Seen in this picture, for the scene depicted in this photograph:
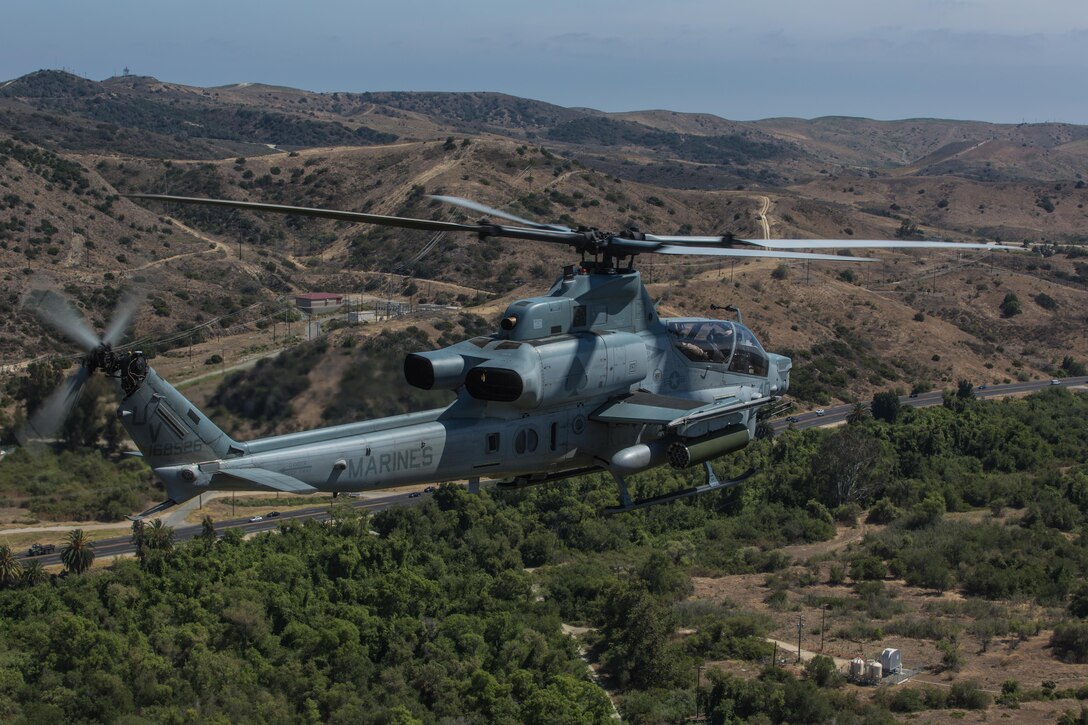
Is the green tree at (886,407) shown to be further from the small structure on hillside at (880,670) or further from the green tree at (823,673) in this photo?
the green tree at (823,673)

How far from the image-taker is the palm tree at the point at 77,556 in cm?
5522

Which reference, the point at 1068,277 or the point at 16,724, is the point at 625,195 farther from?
the point at 16,724

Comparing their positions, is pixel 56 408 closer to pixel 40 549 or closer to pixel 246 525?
pixel 40 549

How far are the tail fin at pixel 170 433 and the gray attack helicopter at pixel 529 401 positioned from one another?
2 centimetres

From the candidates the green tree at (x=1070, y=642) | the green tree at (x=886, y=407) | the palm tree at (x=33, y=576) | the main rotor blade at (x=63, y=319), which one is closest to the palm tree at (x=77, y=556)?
the palm tree at (x=33, y=576)

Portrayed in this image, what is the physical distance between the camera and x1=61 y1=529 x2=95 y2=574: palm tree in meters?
55.2

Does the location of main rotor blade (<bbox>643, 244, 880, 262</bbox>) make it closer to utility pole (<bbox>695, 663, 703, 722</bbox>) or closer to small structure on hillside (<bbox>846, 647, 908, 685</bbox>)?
utility pole (<bbox>695, 663, 703, 722</bbox>)

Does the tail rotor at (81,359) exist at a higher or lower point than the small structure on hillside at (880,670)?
higher

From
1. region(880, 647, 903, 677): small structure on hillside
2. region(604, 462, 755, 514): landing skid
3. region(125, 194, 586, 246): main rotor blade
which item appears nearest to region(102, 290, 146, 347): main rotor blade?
region(125, 194, 586, 246): main rotor blade

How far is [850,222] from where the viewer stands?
17288 centimetres

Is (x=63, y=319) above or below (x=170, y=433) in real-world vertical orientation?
above

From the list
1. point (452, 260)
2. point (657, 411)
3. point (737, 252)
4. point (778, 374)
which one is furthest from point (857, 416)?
point (737, 252)

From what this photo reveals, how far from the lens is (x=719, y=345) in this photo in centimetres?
2830

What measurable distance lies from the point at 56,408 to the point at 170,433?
1995 millimetres
